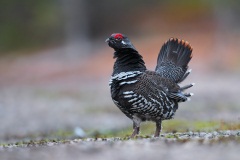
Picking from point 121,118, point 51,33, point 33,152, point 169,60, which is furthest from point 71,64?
point 33,152

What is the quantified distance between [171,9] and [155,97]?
145ft

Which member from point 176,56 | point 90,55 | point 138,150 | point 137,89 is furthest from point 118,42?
point 90,55

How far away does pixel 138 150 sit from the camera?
9.28 m

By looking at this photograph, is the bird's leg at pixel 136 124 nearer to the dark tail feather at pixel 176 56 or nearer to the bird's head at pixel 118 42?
the bird's head at pixel 118 42

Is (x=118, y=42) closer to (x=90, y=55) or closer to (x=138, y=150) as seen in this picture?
(x=138, y=150)

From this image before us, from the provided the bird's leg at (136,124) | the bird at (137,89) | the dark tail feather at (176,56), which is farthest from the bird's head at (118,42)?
the dark tail feather at (176,56)

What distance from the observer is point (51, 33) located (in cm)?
5812

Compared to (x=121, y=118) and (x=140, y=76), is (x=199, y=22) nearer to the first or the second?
(x=121, y=118)

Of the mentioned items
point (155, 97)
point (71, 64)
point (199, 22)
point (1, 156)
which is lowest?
point (1, 156)

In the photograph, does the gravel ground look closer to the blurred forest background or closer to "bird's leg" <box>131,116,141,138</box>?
"bird's leg" <box>131,116,141,138</box>

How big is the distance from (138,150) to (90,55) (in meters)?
41.9

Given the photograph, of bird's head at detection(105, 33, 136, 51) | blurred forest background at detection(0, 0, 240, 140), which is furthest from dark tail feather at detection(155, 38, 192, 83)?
blurred forest background at detection(0, 0, 240, 140)

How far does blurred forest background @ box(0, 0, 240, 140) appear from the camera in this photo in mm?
21755

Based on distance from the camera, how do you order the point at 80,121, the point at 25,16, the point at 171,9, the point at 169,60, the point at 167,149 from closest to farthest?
1. the point at 167,149
2. the point at 169,60
3. the point at 80,121
4. the point at 171,9
5. the point at 25,16
